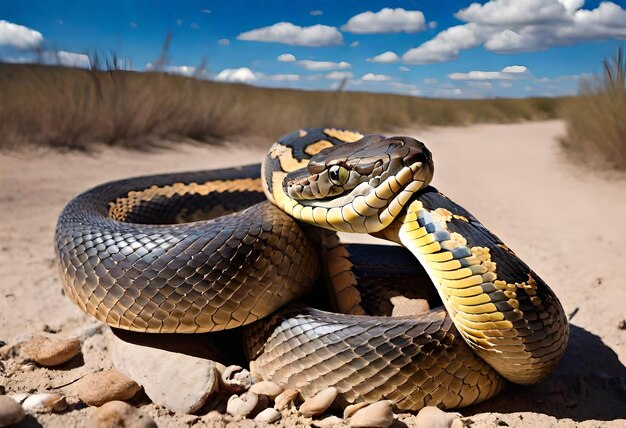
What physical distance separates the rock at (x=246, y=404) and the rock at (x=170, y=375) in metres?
0.15

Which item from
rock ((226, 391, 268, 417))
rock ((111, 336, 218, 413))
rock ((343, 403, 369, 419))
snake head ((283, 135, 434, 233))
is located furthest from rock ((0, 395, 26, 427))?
snake head ((283, 135, 434, 233))

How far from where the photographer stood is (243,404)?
11.1ft

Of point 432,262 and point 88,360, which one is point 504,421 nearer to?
point 432,262

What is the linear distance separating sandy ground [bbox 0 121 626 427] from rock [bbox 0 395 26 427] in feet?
0.59

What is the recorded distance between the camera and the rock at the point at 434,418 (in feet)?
10.4

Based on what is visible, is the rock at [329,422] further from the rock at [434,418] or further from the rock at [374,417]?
the rock at [434,418]

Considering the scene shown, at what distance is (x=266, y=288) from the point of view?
3.69 m

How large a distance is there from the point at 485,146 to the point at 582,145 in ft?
15.3

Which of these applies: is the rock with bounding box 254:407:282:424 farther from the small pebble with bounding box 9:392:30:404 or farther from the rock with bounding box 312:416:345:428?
the small pebble with bounding box 9:392:30:404

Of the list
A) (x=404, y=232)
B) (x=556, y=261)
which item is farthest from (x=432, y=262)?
(x=556, y=261)

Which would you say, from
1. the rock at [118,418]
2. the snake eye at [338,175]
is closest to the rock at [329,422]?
the rock at [118,418]

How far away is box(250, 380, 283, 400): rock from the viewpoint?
3.48 meters

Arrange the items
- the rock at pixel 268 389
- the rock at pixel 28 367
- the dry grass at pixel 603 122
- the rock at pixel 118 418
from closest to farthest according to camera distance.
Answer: the rock at pixel 118 418 → the rock at pixel 268 389 → the rock at pixel 28 367 → the dry grass at pixel 603 122

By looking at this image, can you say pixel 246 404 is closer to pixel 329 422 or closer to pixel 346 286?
pixel 329 422
